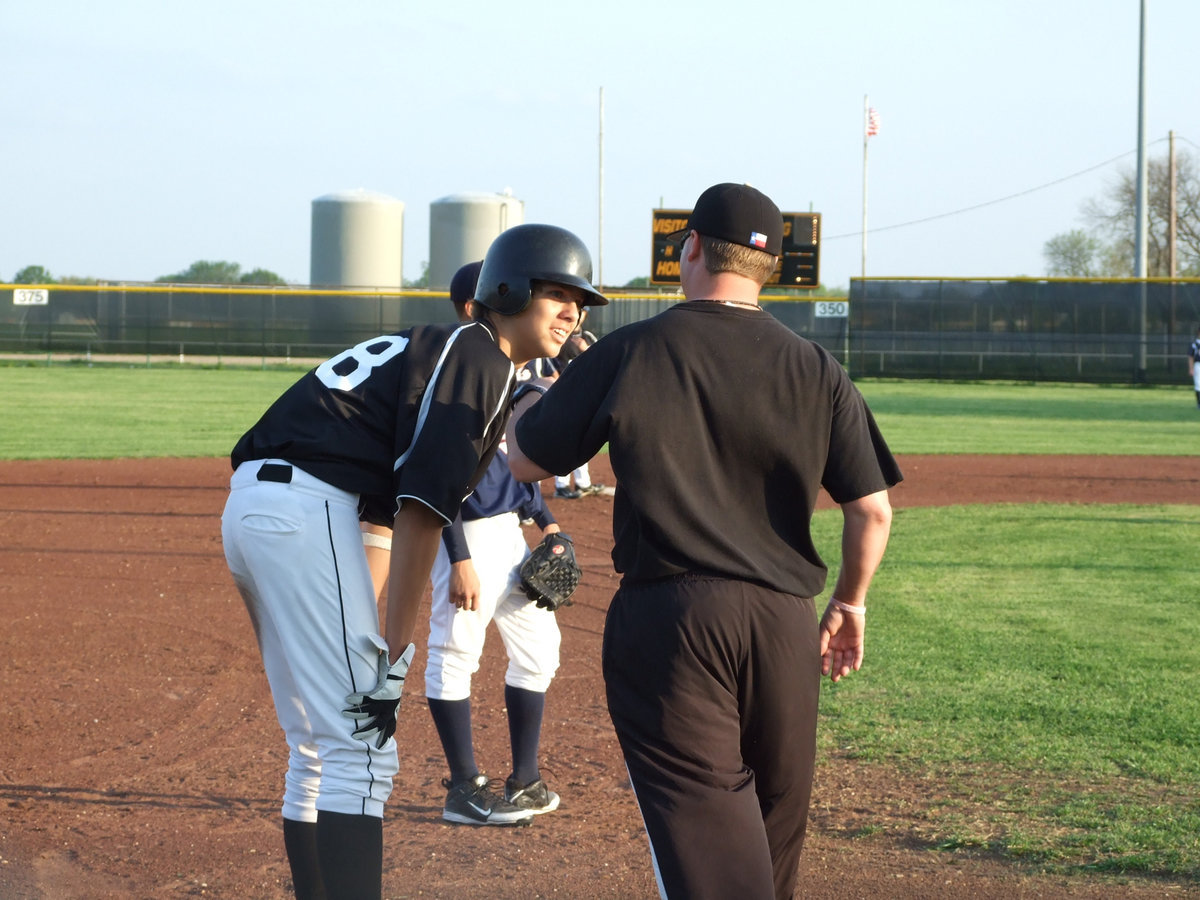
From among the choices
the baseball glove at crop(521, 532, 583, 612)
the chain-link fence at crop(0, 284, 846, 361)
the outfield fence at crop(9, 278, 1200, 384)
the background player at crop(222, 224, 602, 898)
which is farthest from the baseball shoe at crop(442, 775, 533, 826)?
the chain-link fence at crop(0, 284, 846, 361)

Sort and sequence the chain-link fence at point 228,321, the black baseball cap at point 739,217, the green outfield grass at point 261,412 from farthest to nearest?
the chain-link fence at point 228,321 < the green outfield grass at point 261,412 < the black baseball cap at point 739,217

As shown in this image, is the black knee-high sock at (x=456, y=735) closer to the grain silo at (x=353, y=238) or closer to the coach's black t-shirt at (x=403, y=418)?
the coach's black t-shirt at (x=403, y=418)

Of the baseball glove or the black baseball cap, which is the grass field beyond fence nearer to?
the baseball glove

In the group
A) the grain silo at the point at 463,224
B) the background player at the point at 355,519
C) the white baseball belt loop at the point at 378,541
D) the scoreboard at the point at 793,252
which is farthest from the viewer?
the grain silo at the point at 463,224

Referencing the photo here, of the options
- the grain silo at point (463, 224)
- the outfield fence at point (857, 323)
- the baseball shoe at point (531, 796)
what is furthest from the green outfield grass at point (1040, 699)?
the grain silo at point (463, 224)

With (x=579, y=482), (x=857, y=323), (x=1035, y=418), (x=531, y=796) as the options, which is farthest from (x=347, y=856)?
(x=857, y=323)

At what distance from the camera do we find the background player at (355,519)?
271 centimetres

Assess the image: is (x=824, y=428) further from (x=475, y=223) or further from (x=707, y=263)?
(x=475, y=223)

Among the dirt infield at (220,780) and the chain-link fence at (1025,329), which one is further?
the chain-link fence at (1025,329)

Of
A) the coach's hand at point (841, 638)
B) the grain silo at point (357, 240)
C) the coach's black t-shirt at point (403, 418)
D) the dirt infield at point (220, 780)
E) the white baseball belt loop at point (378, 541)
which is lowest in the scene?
the dirt infield at point (220, 780)

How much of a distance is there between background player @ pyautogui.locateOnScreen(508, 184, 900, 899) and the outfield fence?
30.3 metres

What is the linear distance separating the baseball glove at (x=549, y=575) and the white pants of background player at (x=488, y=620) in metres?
0.08

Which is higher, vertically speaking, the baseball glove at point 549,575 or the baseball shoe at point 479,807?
the baseball glove at point 549,575

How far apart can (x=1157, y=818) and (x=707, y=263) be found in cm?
270
